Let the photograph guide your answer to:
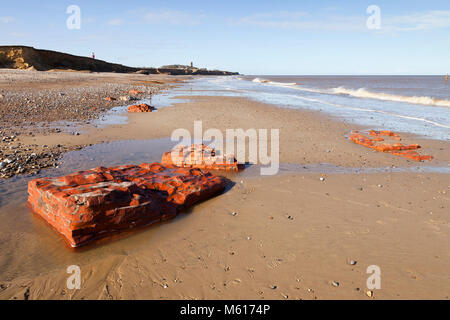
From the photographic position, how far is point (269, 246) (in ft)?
11.1

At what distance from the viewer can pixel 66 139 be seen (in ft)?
25.2

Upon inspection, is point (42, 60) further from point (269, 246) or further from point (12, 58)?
point (269, 246)

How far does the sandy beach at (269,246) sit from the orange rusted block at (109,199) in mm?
164

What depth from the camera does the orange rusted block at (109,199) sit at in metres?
3.25

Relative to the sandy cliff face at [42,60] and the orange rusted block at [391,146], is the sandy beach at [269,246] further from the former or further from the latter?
the sandy cliff face at [42,60]

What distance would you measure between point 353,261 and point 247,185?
8.27 ft

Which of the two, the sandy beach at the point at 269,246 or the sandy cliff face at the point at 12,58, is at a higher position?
the sandy cliff face at the point at 12,58

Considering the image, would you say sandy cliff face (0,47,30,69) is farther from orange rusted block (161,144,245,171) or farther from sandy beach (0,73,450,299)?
sandy beach (0,73,450,299)

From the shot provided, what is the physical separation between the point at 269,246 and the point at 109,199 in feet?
6.81

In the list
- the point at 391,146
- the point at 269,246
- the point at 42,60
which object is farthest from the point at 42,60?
the point at 269,246

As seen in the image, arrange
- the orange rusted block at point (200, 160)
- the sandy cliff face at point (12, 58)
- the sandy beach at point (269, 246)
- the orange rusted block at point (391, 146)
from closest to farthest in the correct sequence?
the sandy beach at point (269, 246) → the orange rusted block at point (200, 160) → the orange rusted block at point (391, 146) → the sandy cliff face at point (12, 58)

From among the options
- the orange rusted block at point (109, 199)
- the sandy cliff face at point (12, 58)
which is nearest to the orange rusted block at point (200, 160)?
the orange rusted block at point (109, 199)

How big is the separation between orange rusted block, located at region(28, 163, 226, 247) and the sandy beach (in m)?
0.16

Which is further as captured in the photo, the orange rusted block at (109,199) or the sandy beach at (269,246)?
the orange rusted block at (109,199)
